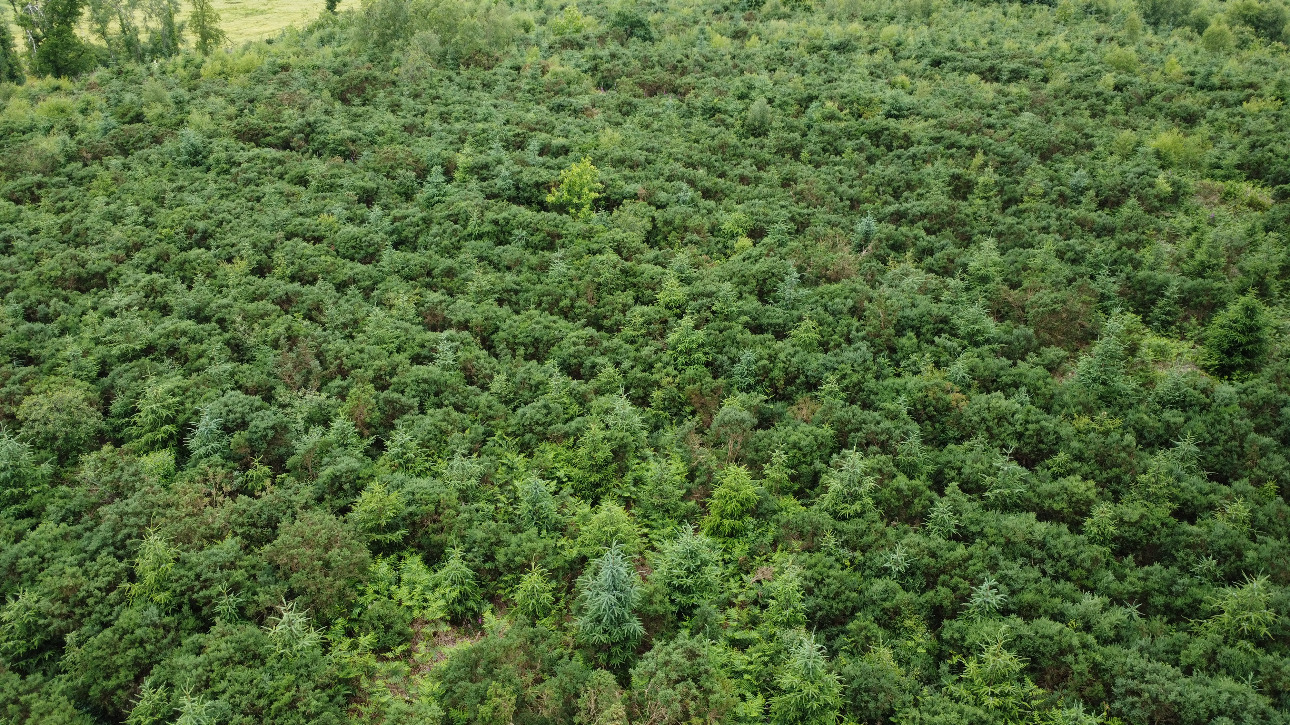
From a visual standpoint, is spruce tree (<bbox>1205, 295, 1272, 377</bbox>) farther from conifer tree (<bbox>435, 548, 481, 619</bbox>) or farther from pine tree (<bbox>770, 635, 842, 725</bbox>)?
conifer tree (<bbox>435, 548, 481, 619</bbox>)

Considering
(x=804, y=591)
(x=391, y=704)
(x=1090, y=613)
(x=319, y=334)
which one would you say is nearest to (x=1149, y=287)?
(x=1090, y=613)

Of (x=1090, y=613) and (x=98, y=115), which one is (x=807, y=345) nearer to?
(x=1090, y=613)

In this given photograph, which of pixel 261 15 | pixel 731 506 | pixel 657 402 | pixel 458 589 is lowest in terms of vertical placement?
pixel 458 589

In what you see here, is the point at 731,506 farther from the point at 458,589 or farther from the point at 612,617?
the point at 458,589

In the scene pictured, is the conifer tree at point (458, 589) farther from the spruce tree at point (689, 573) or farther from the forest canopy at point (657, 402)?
the spruce tree at point (689, 573)

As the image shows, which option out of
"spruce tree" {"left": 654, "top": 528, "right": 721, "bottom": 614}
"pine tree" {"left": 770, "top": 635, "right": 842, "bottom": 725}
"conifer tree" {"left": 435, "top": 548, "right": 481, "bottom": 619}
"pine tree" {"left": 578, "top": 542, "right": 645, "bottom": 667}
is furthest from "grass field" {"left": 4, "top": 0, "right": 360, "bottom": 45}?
"pine tree" {"left": 770, "top": 635, "right": 842, "bottom": 725}

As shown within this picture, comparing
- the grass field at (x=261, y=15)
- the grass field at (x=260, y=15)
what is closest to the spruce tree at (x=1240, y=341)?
the grass field at (x=260, y=15)

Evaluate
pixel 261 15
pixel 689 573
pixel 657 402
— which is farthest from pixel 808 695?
pixel 261 15
